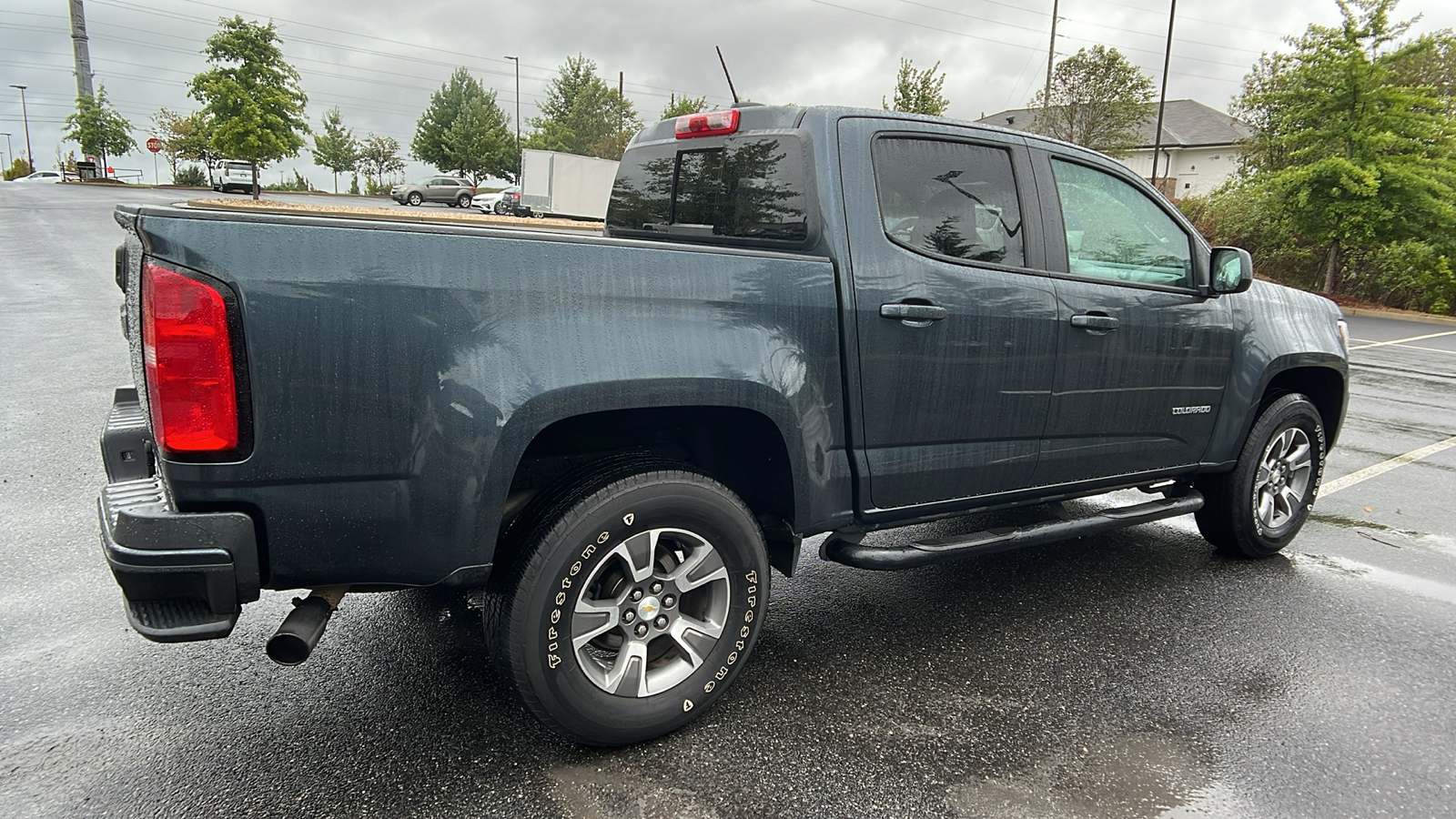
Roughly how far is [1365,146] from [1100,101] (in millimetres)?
13027

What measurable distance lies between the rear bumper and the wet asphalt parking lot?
587 mm

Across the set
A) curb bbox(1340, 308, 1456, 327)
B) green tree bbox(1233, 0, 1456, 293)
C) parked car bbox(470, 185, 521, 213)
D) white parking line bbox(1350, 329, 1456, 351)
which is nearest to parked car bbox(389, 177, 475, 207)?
parked car bbox(470, 185, 521, 213)

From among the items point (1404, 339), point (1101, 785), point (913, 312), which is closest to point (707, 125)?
point (913, 312)

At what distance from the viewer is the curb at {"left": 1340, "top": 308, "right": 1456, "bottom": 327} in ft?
69.4

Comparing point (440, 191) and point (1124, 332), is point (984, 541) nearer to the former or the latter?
point (1124, 332)

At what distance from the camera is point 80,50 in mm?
42281

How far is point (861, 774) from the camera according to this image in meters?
2.57

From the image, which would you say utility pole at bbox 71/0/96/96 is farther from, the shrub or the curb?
the curb

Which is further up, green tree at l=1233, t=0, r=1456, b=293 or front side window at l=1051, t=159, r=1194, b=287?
green tree at l=1233, t=0, r=1456, b=293

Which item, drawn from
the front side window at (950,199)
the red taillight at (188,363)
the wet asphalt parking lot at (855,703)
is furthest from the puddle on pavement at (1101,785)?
the red taillight at (188,363)

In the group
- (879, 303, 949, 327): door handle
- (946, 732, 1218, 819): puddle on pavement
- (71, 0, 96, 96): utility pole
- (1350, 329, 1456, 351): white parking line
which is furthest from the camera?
(71, 0, 96, 96): utility pole

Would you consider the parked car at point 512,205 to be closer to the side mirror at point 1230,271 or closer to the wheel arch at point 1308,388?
the wheel arch at point 1308,388

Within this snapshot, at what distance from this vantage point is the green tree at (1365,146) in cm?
2108

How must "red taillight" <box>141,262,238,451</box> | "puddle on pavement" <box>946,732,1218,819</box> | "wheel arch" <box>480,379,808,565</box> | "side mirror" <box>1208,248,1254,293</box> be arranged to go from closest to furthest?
"red taillight" <box>141,262,238,451</box> < "wheel arch" <box>480,379,808,565</box> < "puddle on pavement" <box>946,732,1218,819</box> < "side mirror" <box>1208,248,1254,293</box>
